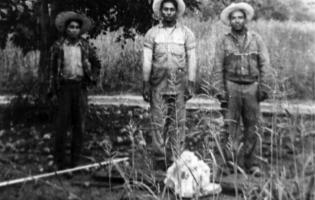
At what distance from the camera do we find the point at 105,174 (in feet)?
18.8

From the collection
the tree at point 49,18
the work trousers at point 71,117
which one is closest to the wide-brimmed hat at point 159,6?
the work trousers at point 71,117

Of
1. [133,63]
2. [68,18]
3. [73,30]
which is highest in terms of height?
[68,18]

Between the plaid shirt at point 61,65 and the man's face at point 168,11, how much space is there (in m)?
0.88

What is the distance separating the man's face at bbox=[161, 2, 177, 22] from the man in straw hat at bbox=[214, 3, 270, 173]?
1.66ft

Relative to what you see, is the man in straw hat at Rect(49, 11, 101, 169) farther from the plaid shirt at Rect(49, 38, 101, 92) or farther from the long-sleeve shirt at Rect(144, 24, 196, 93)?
the long-sleeve shirt at Rect(144, 24, 196, 93)

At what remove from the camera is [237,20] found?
5867 millimetres

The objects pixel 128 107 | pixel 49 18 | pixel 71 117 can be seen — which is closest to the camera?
pixel 71 117

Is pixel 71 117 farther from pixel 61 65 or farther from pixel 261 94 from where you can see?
pixel 261 94

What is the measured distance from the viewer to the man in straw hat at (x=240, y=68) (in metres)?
5.93

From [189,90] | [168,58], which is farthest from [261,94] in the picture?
[168,58]

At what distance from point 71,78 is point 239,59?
1.74 metres

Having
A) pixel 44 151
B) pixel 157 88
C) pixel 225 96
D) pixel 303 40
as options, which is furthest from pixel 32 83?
pixel 303 40

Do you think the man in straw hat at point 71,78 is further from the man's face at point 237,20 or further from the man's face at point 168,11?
the man's face at point 237,20

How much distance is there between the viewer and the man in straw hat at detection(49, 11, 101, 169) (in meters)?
6.05
